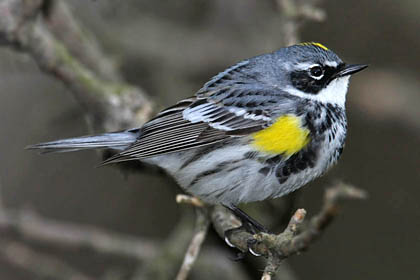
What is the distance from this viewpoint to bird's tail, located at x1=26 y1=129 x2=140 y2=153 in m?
4.38

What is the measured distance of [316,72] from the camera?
179 inches

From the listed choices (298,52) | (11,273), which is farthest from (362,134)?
(11,273)

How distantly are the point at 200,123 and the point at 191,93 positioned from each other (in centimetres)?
159

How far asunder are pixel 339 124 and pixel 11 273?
161 inches

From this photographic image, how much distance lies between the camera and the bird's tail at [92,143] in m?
4.38

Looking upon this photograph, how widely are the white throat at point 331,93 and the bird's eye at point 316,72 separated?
0.10 m

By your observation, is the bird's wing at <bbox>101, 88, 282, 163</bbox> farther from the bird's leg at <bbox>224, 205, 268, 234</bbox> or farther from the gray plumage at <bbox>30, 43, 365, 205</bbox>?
the bird's leg at <bbox>224, 205, 268, 234</bbox>

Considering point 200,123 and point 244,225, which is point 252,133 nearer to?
point 200,123

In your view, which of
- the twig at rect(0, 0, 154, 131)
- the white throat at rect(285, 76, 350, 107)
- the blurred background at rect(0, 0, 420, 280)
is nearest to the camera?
the white throat at rect(285, 76, 350, 107)

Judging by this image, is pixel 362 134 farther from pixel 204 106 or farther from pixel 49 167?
pixel 49 167

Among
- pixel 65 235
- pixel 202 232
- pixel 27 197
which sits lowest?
pixel 27 197

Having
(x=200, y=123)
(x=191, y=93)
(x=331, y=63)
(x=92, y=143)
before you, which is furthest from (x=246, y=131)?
(x=191, y=93)

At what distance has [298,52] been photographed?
458 cm

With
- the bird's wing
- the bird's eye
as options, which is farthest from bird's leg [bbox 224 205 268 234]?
the bird's eye
